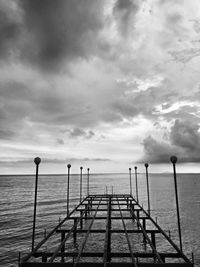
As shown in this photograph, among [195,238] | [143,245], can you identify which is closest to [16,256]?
[143,245]

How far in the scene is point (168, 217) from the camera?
38.8 m

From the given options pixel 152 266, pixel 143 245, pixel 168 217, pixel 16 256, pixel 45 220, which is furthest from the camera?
pixel 168 217

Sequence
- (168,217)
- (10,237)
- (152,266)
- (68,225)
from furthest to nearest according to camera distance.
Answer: (168,217) < (68,225) < (10,237) < (152,266)

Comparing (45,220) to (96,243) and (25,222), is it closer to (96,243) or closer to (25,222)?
(25,222)

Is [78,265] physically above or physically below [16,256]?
above

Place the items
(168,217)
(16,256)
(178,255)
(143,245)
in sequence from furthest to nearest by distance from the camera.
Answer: (168,217), (143,245), (16,256), (178,255)

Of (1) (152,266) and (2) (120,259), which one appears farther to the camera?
(2) (120,259)

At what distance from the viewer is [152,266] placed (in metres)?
9.36

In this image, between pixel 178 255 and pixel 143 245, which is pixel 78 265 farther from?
pixel 143 245

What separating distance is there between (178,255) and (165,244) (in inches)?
505

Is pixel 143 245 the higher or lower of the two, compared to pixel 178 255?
lower

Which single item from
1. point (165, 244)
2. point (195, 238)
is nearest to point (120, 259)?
point (165, 244)

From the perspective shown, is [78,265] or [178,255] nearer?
[78,265]

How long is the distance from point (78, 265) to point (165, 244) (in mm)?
17159
